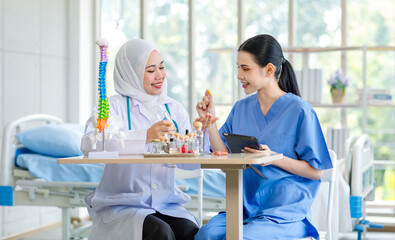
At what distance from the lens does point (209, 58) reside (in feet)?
15.7

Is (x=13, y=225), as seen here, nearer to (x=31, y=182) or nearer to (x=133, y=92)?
(x=31, y=182)

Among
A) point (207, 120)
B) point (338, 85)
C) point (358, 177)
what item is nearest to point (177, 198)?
point (207, 120)

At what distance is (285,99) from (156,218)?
0.63m

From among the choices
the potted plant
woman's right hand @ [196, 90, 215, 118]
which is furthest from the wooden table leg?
the potted plant

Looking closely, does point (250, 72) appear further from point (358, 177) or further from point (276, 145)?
point (358, 177)

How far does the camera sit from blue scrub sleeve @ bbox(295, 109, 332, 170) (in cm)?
197

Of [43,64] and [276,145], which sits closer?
[276,145]

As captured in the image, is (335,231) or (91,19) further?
(91,19)

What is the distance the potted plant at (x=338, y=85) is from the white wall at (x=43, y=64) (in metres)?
1.99

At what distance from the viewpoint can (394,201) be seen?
448 cm

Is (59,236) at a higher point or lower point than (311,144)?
lower

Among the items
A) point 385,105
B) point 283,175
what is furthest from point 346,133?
point 283,175

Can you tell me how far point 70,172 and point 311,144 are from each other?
1.78 metres

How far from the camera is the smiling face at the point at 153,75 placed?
219 cm
